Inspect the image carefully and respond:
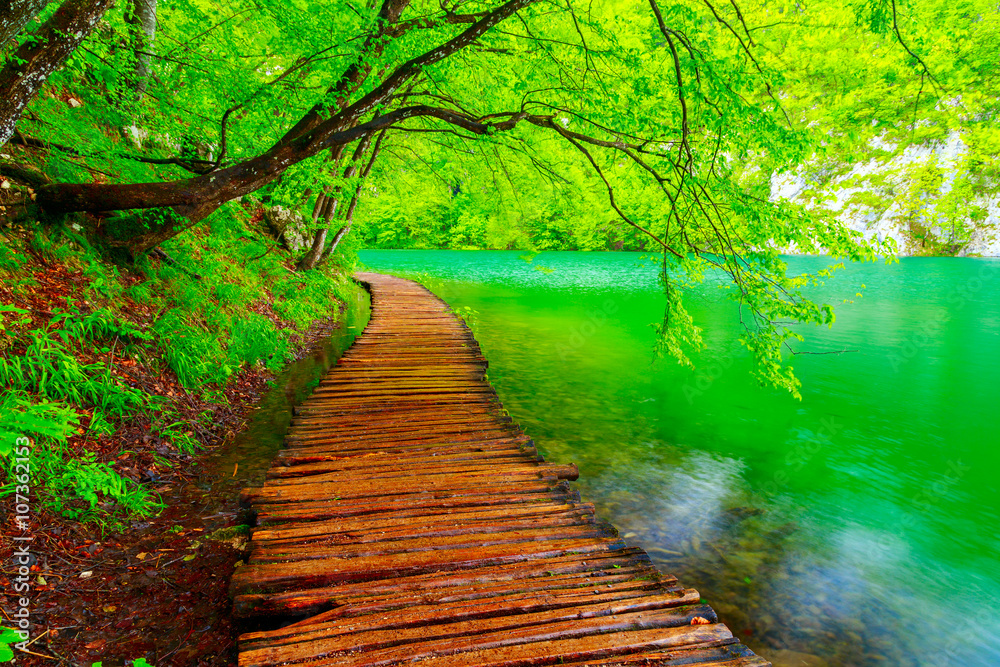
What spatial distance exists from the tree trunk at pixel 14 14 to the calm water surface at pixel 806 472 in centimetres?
→ 768

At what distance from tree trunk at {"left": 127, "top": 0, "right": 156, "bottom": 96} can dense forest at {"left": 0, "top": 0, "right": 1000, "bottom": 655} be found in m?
0.05

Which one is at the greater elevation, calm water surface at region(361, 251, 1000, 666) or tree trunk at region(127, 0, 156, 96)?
tree trunk at region(127, 0, 156, 96)

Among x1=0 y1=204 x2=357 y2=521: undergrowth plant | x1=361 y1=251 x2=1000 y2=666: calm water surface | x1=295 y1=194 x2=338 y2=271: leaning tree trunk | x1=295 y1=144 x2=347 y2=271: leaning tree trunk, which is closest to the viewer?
x1=0 y1=204 x2=357 y2=521: undergrowth plant

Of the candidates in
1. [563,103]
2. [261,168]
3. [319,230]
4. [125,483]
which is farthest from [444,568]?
[319,230]

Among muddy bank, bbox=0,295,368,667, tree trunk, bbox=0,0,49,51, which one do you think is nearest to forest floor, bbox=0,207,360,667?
muddy bank, bbox=0,295,368,667

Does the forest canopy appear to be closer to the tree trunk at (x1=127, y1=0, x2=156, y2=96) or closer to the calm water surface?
the tree trunk at (x1=127, y1=0, x2=156, y2=96)

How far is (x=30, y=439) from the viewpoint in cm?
414

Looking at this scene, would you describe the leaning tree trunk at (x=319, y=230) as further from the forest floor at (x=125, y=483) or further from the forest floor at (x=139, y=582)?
the forest floor at (x=139, y=582)

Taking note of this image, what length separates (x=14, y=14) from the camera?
3.65 meters

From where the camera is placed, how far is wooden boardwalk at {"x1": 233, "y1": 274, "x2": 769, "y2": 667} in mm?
2891

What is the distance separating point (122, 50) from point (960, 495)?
47.4 ft

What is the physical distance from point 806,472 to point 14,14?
37.4 ft

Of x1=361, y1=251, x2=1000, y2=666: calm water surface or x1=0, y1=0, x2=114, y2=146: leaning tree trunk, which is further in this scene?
x1=361, y1=251, x2=1000, y2=666: calm water surface

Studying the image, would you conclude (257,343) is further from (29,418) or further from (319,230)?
(319,230)
